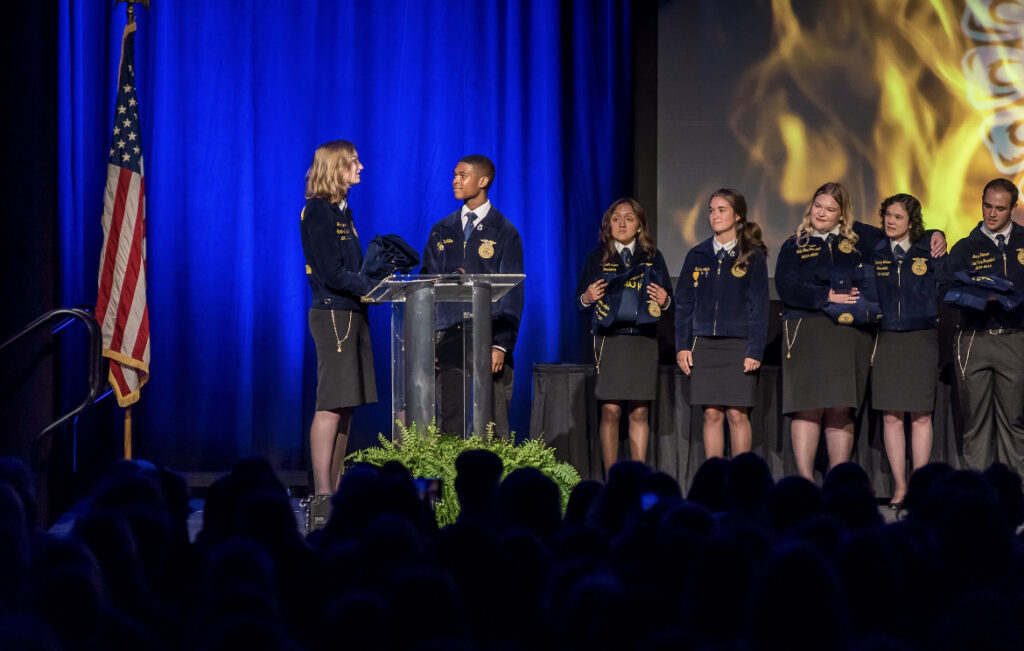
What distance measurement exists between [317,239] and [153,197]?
2.04 meters

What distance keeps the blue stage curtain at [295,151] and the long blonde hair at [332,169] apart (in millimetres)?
1661

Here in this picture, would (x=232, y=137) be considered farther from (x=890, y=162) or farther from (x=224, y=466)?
(x=890, y=162)

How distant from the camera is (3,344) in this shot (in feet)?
13.3

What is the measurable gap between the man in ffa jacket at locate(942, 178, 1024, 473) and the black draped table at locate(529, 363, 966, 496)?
203 mm

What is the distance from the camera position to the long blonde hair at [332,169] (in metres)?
4.70

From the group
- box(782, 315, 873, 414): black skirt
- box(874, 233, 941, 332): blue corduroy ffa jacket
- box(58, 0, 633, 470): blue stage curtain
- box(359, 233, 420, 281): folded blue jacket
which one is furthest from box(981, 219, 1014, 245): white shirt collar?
box(359, 233, 420, 281): folded blue jacket

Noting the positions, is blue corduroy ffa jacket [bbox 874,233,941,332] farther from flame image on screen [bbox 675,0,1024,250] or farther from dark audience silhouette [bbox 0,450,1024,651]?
dark audience silhouette [bbox 0,450,1024,651]

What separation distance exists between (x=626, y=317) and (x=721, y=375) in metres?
0.55

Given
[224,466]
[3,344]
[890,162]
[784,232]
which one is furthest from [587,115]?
[3,344]

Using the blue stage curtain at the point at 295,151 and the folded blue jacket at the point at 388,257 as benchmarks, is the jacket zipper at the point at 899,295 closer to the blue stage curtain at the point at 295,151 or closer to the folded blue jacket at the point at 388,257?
the blue stage curtain at the point at 295,151

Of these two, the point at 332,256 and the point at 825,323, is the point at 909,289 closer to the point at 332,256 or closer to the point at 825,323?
the point at 825,323

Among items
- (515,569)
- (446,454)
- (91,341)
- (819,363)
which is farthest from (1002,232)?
(515,569)

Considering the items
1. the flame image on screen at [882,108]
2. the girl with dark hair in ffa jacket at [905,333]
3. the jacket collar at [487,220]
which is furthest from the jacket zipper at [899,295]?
the jacket collar at [487,220]

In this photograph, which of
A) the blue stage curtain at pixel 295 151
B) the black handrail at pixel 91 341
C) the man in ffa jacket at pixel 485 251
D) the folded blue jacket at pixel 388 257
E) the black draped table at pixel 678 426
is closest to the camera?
the black handrail at pixel 91 341
